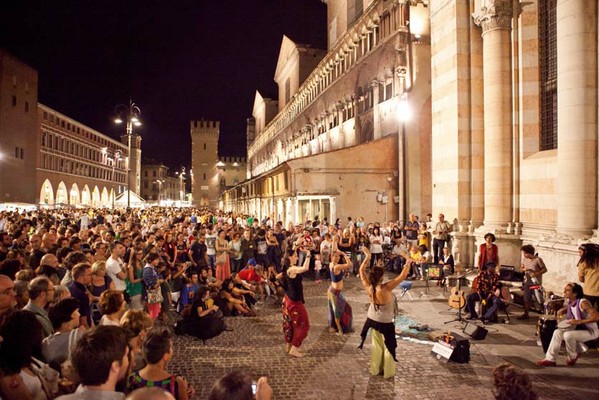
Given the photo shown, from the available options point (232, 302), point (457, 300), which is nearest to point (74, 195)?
point (232, 302)

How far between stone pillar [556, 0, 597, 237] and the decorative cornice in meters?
2.62

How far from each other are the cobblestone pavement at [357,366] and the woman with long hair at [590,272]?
0.99 m

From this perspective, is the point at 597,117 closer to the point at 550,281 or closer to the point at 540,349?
the point at 550,281

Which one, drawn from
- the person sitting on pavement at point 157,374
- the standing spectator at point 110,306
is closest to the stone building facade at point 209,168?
the standing spectator at point 110,306

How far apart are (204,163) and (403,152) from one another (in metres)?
85.7

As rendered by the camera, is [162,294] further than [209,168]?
No

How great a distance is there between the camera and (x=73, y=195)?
3044 inches

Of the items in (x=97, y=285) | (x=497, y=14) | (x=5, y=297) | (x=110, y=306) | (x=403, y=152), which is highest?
(x=497, y=14)

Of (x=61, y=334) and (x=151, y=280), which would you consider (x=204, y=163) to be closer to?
(x=151, y=280)

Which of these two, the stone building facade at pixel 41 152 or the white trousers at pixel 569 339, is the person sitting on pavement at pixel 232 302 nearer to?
the white trousers at pixel 569 339

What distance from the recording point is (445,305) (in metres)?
11.3

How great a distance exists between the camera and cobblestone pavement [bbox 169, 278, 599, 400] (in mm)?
6191

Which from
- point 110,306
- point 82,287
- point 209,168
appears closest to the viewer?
point 110,306

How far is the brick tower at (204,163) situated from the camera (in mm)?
101562
